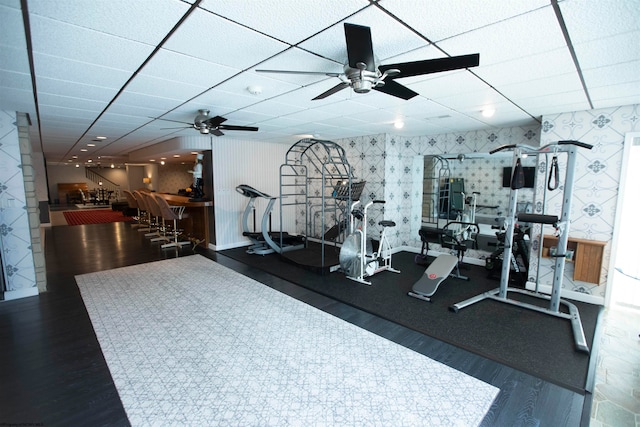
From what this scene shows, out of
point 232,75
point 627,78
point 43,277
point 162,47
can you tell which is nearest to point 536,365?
point 627,78

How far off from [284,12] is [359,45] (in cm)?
45

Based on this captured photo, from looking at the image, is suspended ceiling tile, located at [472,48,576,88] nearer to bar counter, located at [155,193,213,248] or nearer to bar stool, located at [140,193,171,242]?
bar counter, located at [155,193,213,248]

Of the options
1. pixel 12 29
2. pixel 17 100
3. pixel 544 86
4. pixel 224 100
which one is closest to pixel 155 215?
pixel 17 100

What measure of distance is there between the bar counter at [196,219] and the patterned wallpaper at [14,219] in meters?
2.76

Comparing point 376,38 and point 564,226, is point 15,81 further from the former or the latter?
point 564,226

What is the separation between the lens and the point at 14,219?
149 inches

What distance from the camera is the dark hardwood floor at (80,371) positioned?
1946 millimetres

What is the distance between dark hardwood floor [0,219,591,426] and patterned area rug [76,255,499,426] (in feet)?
0.34

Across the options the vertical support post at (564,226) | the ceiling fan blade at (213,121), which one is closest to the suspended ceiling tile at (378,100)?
the ceiling fan blade at (213,121)

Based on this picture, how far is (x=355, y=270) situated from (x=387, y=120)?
2.37 m

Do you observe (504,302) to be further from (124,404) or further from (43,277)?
(43,277)

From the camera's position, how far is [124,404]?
2.02m

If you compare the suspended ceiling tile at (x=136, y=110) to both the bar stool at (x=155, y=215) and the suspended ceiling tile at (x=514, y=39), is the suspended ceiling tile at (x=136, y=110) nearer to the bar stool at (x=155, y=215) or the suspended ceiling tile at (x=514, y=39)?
the bar stool at (x=155, y=215)

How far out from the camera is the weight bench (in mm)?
3812
